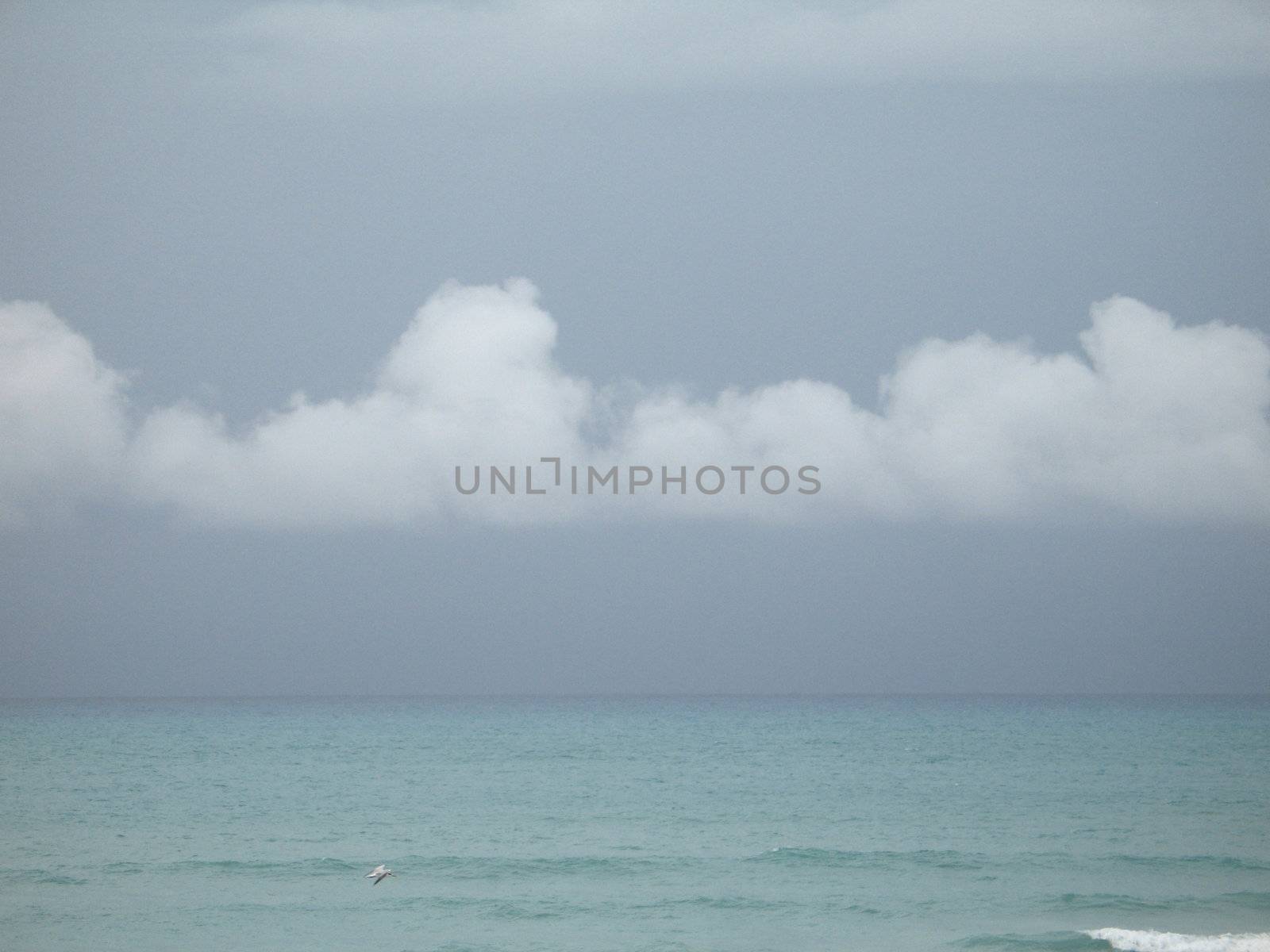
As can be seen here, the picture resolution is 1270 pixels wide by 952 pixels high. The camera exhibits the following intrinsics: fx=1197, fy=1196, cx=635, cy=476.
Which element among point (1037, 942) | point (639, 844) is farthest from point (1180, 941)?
point (639, 844)

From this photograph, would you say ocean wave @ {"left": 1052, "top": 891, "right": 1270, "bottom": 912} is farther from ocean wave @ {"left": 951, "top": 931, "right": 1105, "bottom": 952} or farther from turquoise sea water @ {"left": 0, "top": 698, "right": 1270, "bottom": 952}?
ocean wave @ {"left": 951, "top": 931, "right": 1105, "bottom": 952}

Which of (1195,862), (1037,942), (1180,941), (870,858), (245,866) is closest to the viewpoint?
(1180,941)

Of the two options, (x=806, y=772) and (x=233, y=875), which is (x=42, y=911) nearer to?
(x=233, y=875)

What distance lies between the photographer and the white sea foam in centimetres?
1277

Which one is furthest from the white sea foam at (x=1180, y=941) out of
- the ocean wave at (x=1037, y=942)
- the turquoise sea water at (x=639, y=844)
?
the ocean wave at (x=1037, y=942)

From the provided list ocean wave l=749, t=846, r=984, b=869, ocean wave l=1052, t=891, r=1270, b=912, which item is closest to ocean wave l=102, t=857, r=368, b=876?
ocean wave l=749, t=846, r=984, b=869

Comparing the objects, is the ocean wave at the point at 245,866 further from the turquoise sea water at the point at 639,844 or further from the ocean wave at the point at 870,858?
the ocean wave at the point at 870,858

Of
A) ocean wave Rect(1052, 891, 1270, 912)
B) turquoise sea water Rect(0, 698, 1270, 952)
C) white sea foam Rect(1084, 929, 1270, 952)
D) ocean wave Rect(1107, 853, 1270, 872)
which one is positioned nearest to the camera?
white sea foam Rect(1084, 929, 1270, 952)

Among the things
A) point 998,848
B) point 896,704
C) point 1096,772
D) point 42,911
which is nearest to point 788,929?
point 998,848

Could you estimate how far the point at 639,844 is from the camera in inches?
742

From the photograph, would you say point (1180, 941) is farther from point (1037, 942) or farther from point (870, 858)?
point (870, 858)

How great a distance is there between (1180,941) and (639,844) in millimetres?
8282

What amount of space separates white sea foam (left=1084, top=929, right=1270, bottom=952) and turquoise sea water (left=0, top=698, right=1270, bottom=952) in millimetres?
51

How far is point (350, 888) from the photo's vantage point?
624 inches
